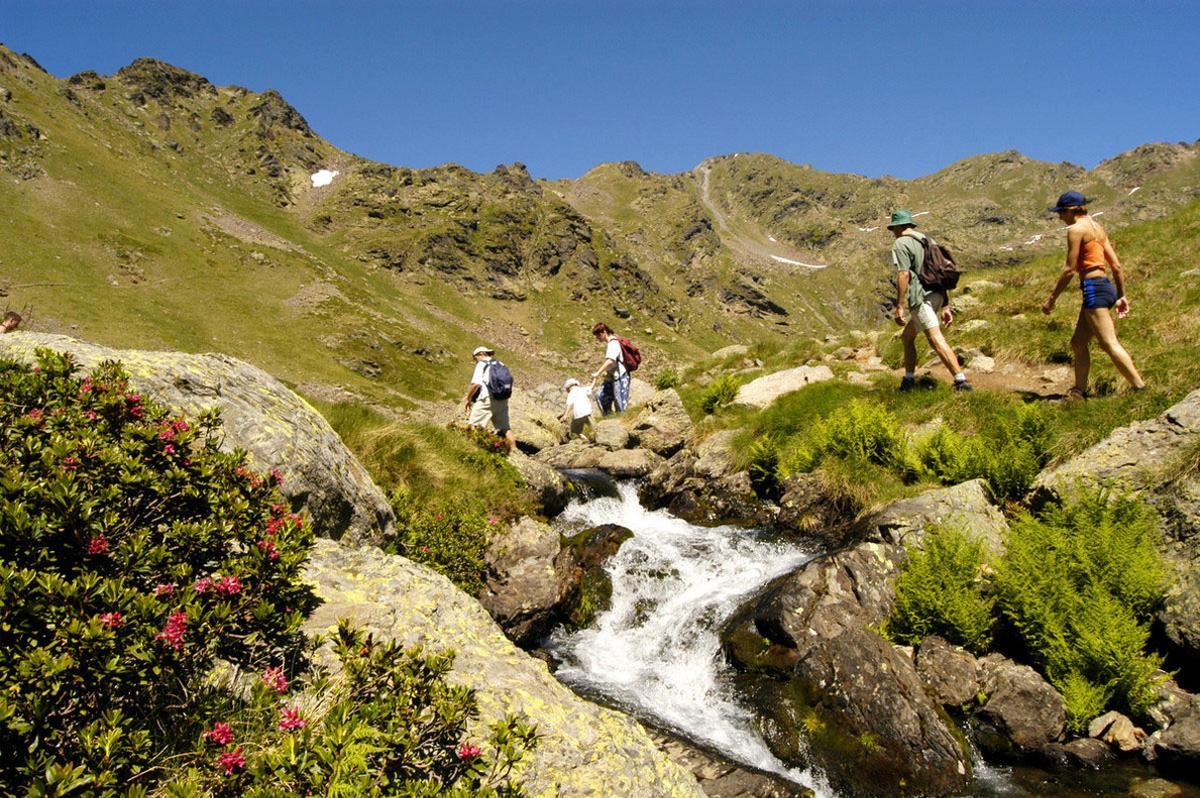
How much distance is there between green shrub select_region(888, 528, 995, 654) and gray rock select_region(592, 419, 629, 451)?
1147cm

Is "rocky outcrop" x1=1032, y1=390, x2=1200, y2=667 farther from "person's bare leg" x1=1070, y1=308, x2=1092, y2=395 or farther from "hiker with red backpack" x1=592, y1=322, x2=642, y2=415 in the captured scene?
"hiker with red backpack" x1=592, y1=322, x2=642, y2=415

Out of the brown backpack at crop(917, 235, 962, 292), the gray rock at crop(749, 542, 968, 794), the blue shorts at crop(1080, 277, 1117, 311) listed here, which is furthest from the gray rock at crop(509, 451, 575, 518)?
the blue shorts at crop(1080, 277, 1117, 311)

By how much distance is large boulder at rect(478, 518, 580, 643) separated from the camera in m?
9.71

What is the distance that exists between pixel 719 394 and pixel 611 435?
386cm

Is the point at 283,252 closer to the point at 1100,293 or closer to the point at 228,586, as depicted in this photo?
the point at 1100,293

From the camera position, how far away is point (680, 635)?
998cm

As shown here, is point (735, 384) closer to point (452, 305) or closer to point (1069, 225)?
point (1069, 225)

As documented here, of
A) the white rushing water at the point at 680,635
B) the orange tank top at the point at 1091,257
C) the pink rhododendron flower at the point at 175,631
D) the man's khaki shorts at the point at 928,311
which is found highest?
the orange tank top at the point at 1091,257

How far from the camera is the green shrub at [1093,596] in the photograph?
Answer: 22.4ft

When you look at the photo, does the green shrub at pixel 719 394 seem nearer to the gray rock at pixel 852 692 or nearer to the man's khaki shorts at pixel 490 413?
the man's khaki shorts at pixel 490 413

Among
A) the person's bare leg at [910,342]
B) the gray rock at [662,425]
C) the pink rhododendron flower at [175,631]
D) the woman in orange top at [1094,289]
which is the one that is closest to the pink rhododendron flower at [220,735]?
the pink rhododendron flower at [175,631]

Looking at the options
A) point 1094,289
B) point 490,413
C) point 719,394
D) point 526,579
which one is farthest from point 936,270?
point 490,413

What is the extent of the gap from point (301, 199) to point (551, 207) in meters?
64.5

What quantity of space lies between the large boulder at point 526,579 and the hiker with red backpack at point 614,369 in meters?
9.38
